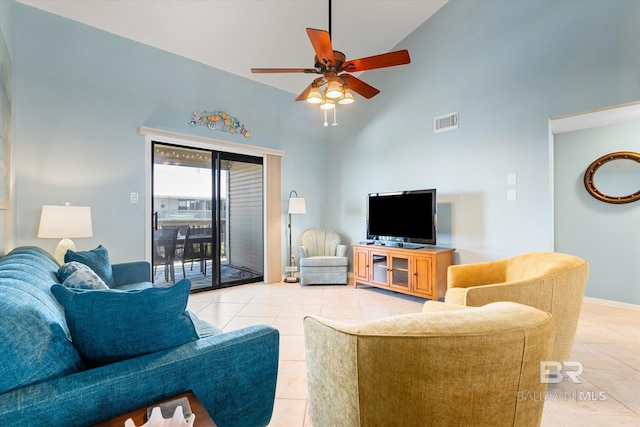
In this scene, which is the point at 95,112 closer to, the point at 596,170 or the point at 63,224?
the point at 63,224

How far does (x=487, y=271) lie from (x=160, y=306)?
2.60 metres

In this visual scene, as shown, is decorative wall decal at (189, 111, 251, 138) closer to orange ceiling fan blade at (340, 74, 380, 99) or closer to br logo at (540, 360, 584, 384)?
orange ceiling fan blade at (340, 74, 380, 99)

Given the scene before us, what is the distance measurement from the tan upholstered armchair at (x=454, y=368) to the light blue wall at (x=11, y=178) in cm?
296

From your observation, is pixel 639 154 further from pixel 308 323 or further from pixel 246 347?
pixel 246 347

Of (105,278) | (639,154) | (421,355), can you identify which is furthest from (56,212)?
(639,154)

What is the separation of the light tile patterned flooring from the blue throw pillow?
3.53 ft

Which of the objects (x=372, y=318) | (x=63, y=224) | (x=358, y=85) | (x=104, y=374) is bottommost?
(x=372, y=318)

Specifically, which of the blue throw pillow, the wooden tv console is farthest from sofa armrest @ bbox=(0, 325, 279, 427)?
the wooden tv console

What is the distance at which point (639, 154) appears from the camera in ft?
11.1

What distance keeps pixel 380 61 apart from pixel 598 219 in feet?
11.4

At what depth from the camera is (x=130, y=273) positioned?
2986mm

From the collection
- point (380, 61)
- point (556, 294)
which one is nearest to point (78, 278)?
point (380, 61)

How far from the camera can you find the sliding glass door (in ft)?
13.3

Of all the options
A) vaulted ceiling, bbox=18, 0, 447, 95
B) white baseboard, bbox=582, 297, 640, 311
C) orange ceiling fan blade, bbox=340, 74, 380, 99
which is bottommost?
white baseboard, bbox=582, 297, 640, 311
